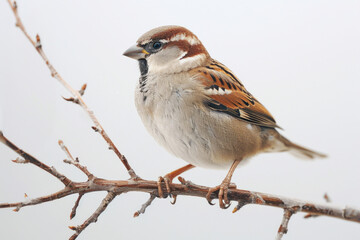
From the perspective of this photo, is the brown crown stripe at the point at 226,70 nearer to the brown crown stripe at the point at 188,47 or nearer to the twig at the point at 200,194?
the brown crown stripe at the point at 188,47

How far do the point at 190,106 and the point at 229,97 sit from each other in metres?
0.21

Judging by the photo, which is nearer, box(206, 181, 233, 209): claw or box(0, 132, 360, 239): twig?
box(0, 132, 360, 239): twig

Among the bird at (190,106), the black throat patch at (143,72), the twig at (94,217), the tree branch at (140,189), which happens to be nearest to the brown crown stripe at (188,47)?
the bird at (190,106)

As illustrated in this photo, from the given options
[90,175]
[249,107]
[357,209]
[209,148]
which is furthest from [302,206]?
[90,175]

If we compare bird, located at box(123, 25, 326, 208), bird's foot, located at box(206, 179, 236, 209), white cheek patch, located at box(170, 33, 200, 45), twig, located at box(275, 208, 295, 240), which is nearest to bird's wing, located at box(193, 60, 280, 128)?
bird, located at box(123, 25, 326, 208)

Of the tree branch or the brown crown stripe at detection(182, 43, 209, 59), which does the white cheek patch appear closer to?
the brown crown stripe at detection(182, 43, 209, 59)

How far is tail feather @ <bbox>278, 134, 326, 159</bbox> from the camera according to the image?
5.81ft

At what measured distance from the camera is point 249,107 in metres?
1.66

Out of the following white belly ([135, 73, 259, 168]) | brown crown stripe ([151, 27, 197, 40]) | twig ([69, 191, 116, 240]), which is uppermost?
brown crown stripe ([151, 27, 197, 40])

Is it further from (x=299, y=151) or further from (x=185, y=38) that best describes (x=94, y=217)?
(x=299, y=151)

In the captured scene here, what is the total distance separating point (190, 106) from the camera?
1439 millimetres

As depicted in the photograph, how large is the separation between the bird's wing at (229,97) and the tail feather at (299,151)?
0.12m

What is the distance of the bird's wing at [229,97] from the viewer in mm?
1519

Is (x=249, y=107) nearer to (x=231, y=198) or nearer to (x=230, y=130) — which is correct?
(x=230, y=130)
